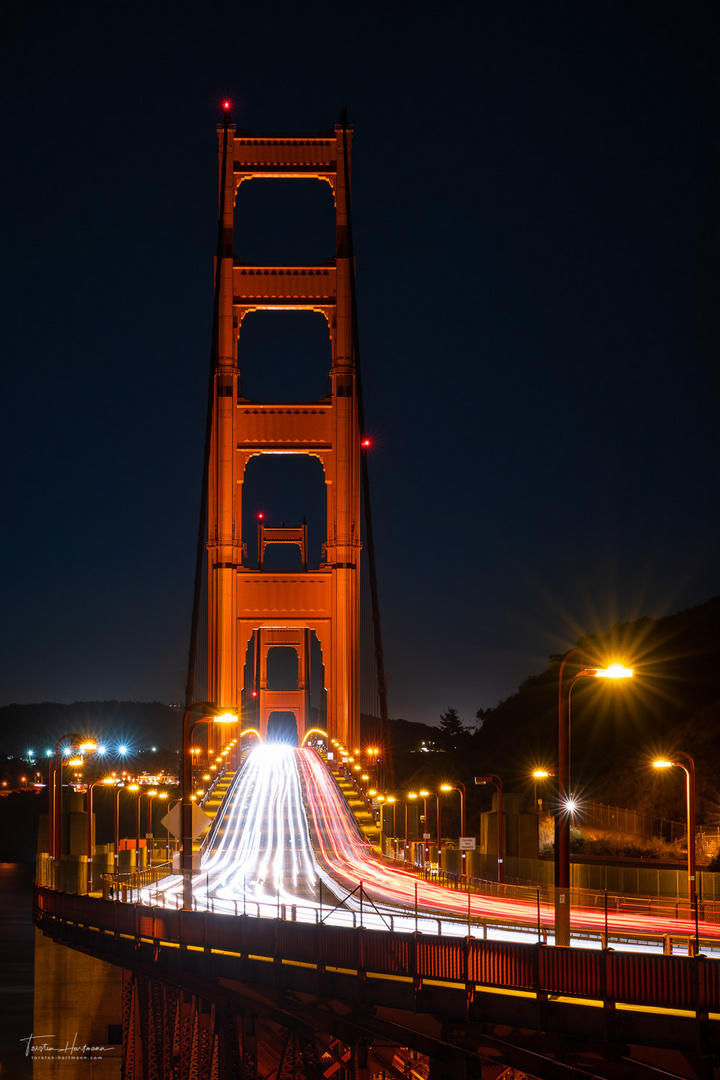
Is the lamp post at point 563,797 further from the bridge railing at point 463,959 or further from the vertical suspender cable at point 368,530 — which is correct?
the vertical suspender cable at point 368,530

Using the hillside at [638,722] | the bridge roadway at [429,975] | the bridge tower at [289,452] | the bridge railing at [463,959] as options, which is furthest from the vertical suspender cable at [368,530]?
the bridge railing at [463,959]

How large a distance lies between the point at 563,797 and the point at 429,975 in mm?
3016

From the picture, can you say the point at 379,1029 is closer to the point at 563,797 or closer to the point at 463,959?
the point at 463,959

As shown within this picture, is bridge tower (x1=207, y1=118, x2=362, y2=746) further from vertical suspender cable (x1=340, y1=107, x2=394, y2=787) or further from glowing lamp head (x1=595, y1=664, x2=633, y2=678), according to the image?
glowing lamp head (x1=595, y1=664, x2=633, y2=678)

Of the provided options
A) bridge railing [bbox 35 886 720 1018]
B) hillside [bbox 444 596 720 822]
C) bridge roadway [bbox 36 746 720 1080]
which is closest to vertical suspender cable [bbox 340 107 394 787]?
hillside [bbox 444 596 720 822]

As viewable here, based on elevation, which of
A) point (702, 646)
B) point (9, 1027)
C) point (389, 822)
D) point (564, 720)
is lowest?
point (9, 1027)

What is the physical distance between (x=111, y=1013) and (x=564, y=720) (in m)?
26.0

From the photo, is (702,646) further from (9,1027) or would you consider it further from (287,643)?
(287,643)

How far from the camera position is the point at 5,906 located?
91.1 meters

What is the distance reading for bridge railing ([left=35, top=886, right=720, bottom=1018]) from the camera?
50.4ft

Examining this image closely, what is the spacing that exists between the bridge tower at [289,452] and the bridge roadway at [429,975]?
3541 centimetres

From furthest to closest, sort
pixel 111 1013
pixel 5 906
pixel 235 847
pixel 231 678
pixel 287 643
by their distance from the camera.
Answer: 1. pixel 287 643
2. pixel 5 906
3. pixel 231 678
4. pixel 235 847
5. pixel 111 1013

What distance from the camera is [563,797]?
17.4 m

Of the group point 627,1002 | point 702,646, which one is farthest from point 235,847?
point 702,646
